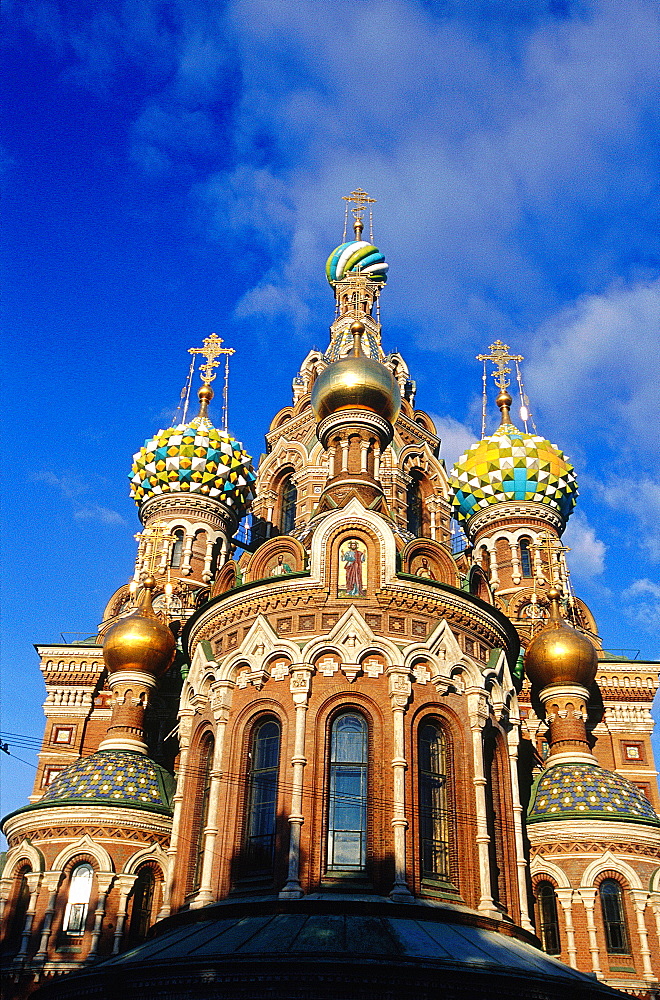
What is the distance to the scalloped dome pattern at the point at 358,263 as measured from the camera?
92.9 feet

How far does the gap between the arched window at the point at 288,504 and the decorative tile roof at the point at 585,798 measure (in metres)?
8.52

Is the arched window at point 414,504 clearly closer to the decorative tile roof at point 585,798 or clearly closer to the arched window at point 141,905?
the decorative tile roof at point 585,798

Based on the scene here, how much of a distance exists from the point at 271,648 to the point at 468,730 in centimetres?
310

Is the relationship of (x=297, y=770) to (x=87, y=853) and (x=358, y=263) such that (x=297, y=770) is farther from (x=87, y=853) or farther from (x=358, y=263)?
(x=358, y=263)

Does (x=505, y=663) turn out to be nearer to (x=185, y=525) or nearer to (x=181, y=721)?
(x=181, y=721)

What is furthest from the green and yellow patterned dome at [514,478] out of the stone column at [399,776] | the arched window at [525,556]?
the stone column at [399,776]

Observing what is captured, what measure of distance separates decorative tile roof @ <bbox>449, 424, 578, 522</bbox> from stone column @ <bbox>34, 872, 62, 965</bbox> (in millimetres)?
14292

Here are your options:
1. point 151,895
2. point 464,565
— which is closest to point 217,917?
point 151,895

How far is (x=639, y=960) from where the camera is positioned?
48.1ft

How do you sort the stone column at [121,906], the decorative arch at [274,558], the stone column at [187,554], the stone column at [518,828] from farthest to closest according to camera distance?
the stone column at [187,554], the decorative arch at [274,558], the stone column at [121,906], the stone column at [518,828]

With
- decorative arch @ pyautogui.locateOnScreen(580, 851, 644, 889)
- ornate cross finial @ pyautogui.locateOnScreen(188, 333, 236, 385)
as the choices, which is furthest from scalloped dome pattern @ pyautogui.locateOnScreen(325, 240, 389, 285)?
decorative arch @ pyautogui.locateOnScreen(580, 851, 644, 889)

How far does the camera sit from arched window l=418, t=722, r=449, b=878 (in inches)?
522

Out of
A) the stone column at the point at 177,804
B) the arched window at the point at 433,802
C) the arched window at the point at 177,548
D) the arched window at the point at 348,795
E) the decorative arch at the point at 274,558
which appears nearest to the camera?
the arched window at the point at 348,795

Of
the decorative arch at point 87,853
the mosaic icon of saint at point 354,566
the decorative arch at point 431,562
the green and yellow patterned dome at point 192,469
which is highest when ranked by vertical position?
the green and yellow patterned dome at point 192,469
